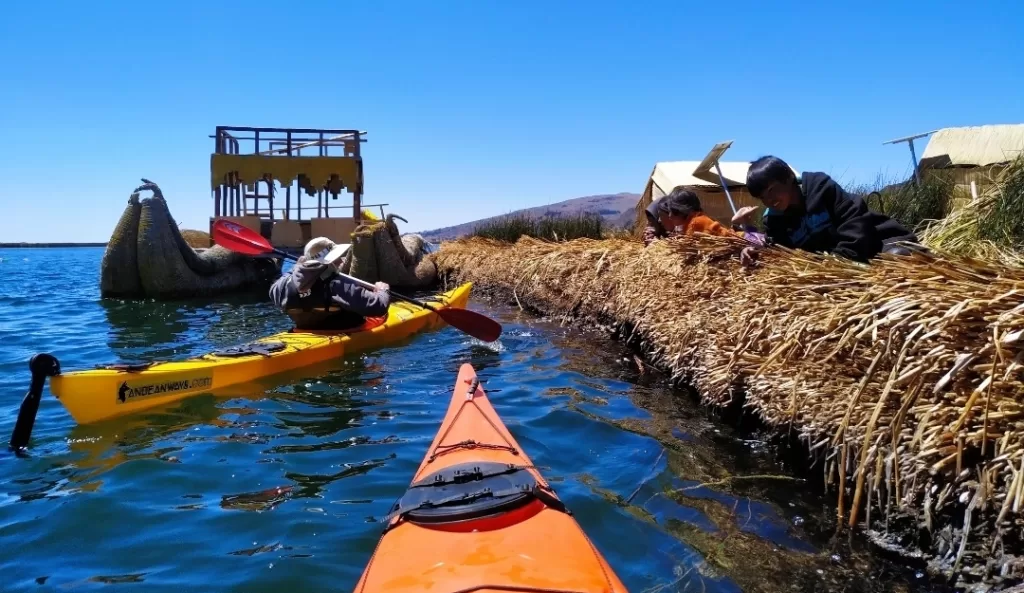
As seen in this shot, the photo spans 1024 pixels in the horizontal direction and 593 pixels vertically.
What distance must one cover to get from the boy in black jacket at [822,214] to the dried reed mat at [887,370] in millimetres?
406

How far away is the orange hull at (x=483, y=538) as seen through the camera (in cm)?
213

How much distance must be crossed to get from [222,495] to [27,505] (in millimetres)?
1076

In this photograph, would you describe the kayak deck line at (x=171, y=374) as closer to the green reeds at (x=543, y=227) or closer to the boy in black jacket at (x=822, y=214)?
the boy in black jacket at (x=822, y=214)

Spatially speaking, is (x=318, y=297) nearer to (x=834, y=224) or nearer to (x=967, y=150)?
(x=834, y=224)

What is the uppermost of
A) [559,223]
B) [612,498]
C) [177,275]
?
[559,223]

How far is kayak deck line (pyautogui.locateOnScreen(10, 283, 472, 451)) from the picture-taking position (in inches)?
188

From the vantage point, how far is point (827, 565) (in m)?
3.06

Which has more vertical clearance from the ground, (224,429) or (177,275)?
(177,275)

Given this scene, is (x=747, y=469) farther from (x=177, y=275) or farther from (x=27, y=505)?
(x=177, y=275)

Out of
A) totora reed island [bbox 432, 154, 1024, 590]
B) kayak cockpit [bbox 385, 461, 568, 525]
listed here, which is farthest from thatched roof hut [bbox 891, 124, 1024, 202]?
kayak cockpit [bbox 385, 461, 568, 525]

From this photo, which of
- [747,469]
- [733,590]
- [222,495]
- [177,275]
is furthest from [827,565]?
[177,275]

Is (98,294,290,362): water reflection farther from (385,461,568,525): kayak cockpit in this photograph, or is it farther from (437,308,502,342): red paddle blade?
(385,461,568,525): kayak cockpit

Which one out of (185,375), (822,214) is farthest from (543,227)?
(822,214)

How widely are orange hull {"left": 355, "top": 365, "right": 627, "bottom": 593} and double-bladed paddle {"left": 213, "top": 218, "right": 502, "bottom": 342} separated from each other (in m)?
5.20
